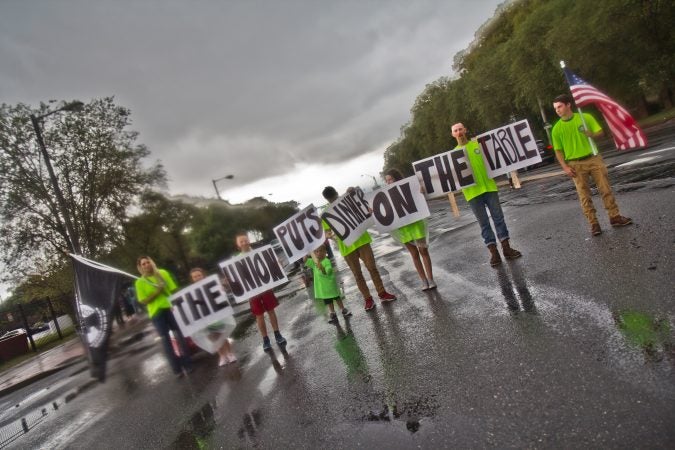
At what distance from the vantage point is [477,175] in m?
6.19

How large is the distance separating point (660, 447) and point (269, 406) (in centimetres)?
313

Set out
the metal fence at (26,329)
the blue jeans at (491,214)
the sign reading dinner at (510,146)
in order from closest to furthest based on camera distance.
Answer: the blue jeans at (491,214) → the sign reading dinner at (510,146) → the metal fence at (26,329)

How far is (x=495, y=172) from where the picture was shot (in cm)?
635

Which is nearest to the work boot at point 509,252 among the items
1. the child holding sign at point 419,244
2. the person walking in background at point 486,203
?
the person walking in background at point 486,203

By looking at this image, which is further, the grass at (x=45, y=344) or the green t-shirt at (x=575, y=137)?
the grass at (x=45, y=344)

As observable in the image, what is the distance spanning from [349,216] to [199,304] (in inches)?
100

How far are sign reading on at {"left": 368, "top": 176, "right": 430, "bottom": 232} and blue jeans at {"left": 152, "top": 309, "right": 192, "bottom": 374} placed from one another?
3.39m

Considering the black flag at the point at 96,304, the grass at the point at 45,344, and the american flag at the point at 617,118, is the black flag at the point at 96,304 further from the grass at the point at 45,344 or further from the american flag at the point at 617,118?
the grass at the point at 45,344

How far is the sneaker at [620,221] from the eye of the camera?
5.93m

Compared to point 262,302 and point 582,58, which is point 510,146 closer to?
point 262,302

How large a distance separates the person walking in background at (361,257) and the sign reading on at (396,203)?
1.17 ft

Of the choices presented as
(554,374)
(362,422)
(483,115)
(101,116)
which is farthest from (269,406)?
(483,115)

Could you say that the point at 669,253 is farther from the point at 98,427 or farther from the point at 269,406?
the point at 98,427

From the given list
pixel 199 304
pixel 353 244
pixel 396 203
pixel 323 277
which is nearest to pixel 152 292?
pixel 199 304
